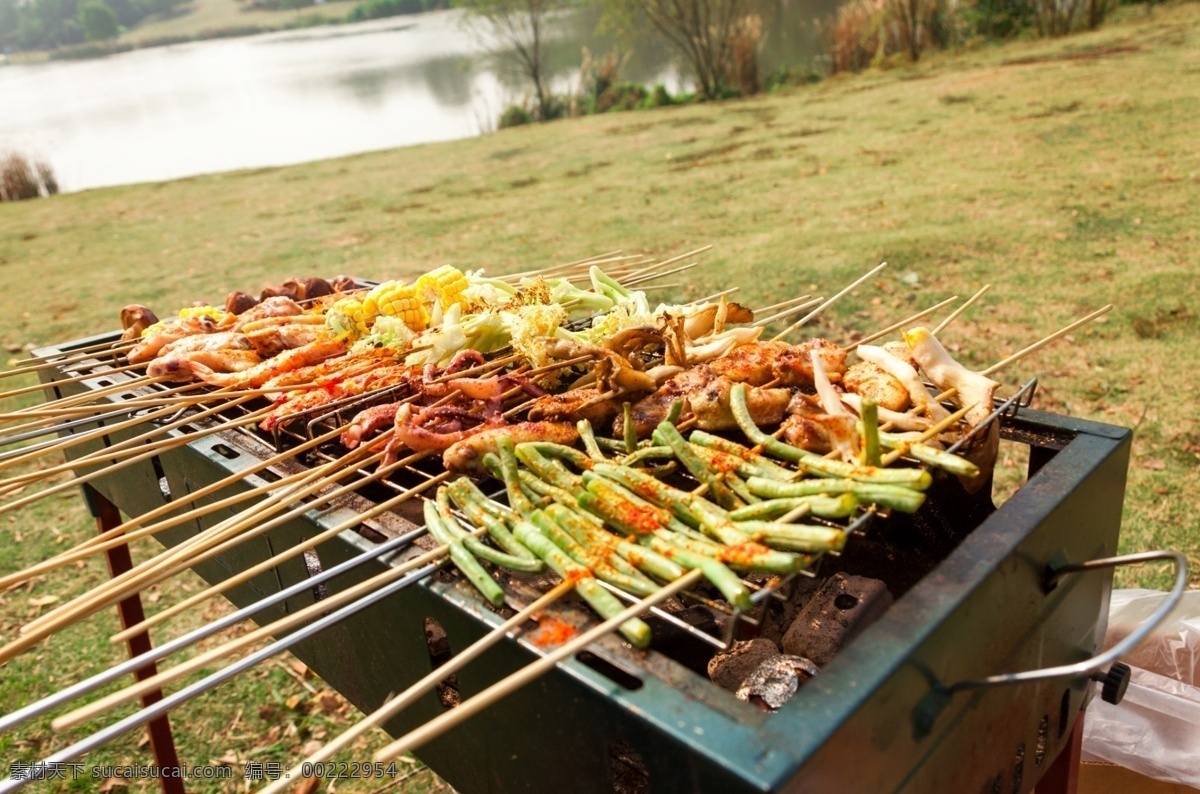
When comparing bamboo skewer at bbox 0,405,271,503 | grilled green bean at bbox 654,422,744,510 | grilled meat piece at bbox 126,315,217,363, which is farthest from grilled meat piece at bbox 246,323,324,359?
grilled green bean at bbox 654,422,744,510

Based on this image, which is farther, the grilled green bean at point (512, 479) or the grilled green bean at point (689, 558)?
the grilled green bean at point (512, 479)

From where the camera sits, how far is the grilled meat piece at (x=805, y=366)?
2.60 metres

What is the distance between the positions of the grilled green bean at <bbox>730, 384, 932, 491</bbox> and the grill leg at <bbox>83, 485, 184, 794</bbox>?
2.39 metres

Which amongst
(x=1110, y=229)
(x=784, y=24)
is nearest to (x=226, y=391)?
(x=1110, y=229)

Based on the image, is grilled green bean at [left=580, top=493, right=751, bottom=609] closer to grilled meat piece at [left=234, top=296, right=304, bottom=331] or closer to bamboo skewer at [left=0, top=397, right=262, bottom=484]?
bamboo skewer at [left=0, top=397, right=262, bottom=484]

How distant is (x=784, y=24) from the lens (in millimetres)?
28953

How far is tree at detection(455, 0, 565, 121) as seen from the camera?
2252 cm

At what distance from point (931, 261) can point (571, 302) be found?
560 centimetres

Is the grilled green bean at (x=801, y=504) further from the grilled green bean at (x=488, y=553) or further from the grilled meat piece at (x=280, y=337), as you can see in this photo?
the grilled meat piece at (x=280, y=337)

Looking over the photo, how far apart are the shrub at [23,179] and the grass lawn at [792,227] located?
118cm

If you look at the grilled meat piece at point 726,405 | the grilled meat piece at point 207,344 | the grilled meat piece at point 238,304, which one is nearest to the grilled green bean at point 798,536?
the grilled meat piece at point 726,405

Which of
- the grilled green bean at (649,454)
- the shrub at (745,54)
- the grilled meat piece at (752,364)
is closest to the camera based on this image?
the grilled green bean at (649,454)

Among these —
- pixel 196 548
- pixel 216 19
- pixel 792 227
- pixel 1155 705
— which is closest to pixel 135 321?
pixel 196 548

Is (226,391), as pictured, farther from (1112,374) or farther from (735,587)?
(1112,374)
